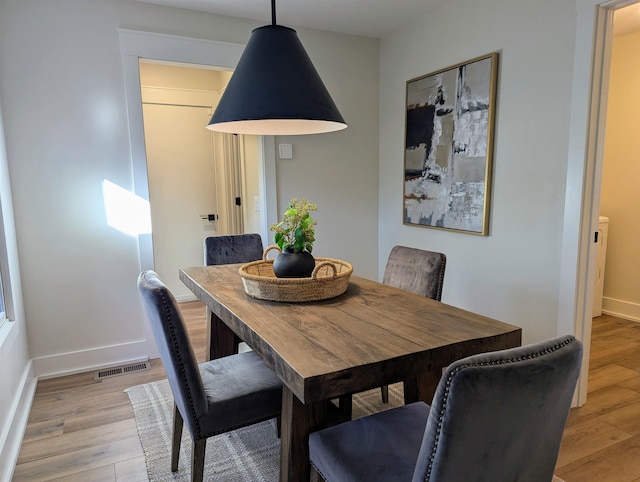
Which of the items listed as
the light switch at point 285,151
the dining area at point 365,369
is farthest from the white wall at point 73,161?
the dining area at point 365,369

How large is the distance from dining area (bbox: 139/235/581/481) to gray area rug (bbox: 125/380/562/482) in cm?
15

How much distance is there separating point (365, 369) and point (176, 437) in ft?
3.66

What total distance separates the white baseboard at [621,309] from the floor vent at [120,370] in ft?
13.3

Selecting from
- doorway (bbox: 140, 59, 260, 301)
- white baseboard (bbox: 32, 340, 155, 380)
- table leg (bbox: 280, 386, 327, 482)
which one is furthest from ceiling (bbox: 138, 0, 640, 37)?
table leg (bbox: 280, 386, 327, 482)

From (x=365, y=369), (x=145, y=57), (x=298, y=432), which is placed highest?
(x=145, y=57)

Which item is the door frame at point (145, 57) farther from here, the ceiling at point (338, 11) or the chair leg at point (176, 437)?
the chair leg at point (176, 437)

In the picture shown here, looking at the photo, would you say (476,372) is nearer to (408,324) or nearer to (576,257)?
(408,324)

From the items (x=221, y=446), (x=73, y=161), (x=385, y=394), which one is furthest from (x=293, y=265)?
(x=73, y=161)

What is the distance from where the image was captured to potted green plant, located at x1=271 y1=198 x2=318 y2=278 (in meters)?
1.78

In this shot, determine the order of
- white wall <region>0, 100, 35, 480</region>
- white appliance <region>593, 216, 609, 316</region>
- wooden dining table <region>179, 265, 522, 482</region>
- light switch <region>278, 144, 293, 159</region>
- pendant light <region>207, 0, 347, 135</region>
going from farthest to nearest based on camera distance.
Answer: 1. white appliance <region>593, 216, 609, 316</region>
2. light switch <region>278, 144, 293, 159</region>
3. white wall <region>0, 100, 35, 480</region>
4. pendant light <region>207, 0, 347, 135</region>
5. wooden dining table <region>179, 265, 522, 482</region>

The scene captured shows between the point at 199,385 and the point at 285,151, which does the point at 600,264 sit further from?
the point at 199,385

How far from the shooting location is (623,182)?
384 centimetres

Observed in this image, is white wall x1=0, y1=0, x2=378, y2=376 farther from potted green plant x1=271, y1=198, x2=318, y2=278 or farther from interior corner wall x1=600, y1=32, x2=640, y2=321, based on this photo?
interior corner wall x1=600, y1=32, x2=640, y2=321

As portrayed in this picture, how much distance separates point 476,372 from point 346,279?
3.42 ft
